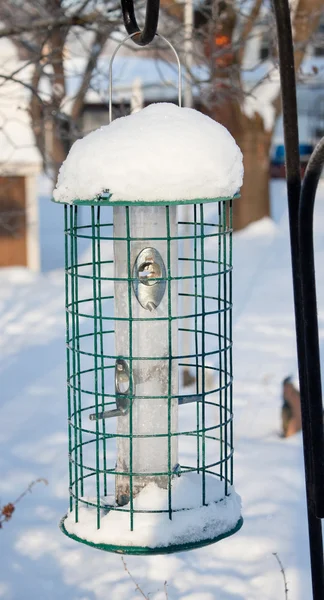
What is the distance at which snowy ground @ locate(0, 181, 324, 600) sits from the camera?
4.29m

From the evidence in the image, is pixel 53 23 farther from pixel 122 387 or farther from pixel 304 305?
pixel 304 305

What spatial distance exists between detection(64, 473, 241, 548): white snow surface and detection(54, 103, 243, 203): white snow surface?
0.77m

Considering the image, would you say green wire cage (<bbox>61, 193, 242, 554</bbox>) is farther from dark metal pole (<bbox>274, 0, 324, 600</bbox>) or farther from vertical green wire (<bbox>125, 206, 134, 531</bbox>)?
dark metal pole (<bbox>274, 0, 324, 600</bbox>)

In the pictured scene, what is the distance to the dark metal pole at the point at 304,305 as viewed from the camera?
73.7 inches

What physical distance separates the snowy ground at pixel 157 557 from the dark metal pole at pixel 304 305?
2.38 metres

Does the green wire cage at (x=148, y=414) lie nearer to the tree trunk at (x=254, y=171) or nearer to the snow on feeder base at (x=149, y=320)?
the snow on feeder base at (x=149, y=320)

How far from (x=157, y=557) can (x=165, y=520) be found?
259 centimetres

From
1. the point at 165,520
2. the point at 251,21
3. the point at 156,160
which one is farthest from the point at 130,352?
the point at 251,21

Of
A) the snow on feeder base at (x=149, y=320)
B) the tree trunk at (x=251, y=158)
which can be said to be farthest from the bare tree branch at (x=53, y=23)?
the tree trunk at (x=251, y=158)

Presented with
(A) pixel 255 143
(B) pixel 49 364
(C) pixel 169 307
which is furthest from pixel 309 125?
(C) pixel 169 307

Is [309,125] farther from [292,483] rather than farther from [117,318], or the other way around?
[117,318]

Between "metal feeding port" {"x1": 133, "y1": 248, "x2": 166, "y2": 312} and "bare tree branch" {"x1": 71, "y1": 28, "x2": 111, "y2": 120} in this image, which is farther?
"bare tree branch" {"x1": 71, "y1": 28, "x2": 111, "y2": 120}

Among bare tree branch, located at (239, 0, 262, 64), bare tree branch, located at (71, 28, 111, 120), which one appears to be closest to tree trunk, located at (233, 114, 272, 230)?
bare tree branch, located at (239, 0, 262, 64)

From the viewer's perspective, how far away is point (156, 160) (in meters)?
1.95
